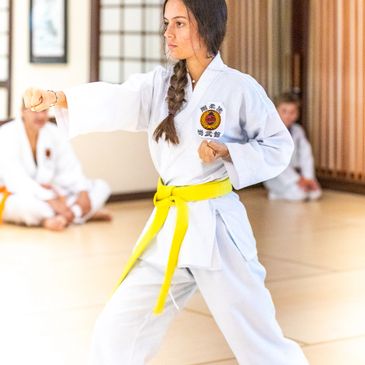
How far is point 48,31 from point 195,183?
522 centimetres

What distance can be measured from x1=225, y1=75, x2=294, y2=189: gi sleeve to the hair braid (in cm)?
17

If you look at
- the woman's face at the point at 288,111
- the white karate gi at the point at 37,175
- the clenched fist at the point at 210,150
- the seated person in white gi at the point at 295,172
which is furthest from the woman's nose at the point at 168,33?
the woman's face at the point at 288,111

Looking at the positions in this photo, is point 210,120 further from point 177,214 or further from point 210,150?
point 177,214

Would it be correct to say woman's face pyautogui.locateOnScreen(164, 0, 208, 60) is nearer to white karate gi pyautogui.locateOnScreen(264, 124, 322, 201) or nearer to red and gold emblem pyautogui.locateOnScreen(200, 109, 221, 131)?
red and gold emblem pyautogui.locateOnScreen(200, 109, 221, 131)

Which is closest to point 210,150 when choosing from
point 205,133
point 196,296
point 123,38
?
point 205,133

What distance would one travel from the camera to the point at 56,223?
6.59m

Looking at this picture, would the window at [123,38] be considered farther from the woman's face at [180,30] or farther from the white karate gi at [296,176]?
the woman's face at [180,30]

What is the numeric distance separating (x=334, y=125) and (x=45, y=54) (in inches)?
93.7

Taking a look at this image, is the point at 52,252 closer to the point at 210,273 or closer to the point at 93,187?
the point at 93,187

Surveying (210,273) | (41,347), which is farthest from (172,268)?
(41,347)

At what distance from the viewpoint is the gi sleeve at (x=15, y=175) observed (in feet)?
22.0

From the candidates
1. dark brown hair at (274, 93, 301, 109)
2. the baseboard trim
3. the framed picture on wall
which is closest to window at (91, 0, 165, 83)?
the framed picture on wall

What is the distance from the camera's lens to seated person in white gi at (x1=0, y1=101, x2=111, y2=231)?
22.0 ft

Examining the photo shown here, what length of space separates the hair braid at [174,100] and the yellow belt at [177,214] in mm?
146
